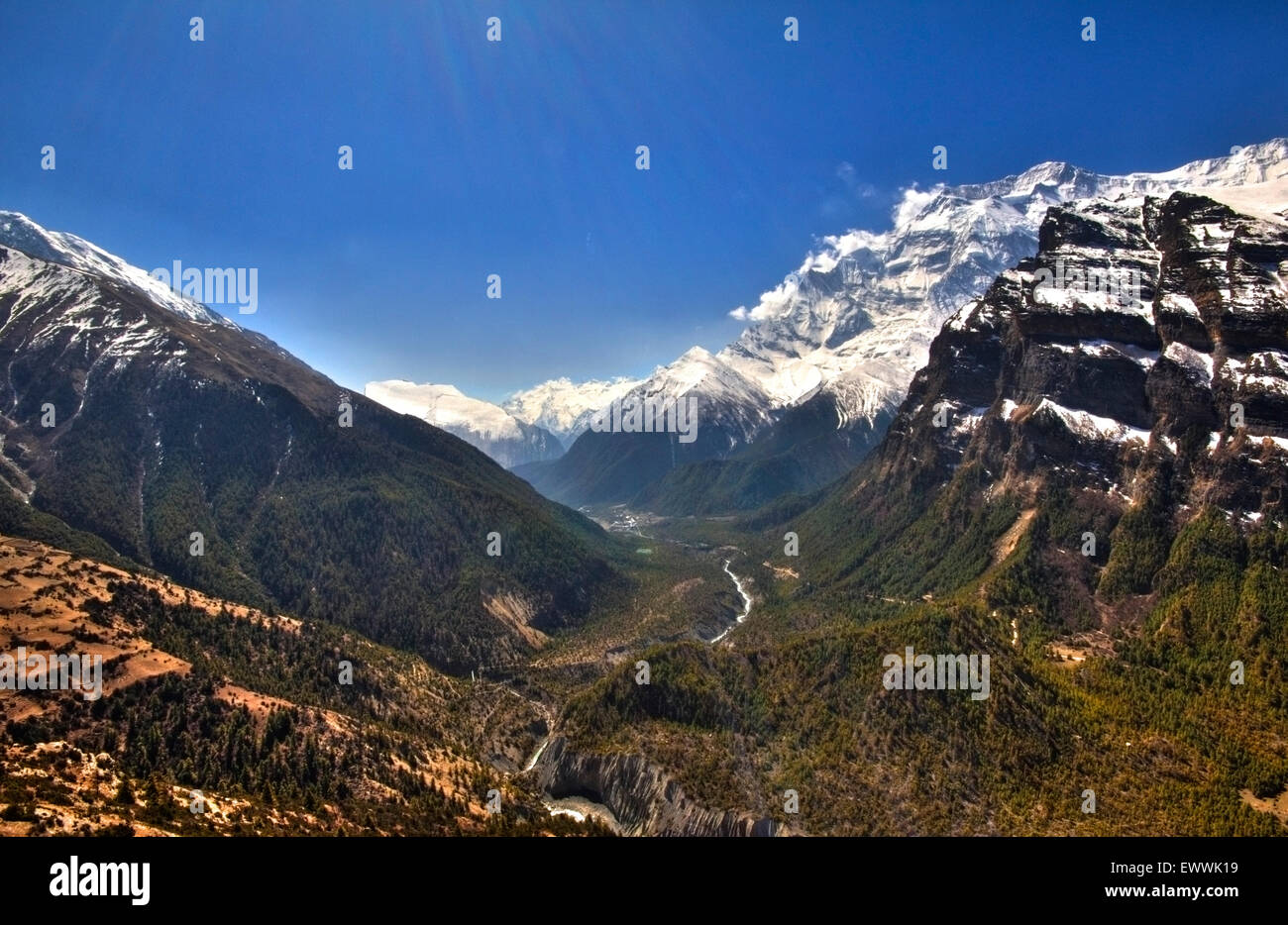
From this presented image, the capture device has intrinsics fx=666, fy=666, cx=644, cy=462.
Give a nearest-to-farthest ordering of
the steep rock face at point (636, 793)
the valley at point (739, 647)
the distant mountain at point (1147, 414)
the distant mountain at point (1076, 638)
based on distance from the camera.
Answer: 1. the valley at point (739, 647)
2. the steep rock face at point (636, 793)
3. the distant mountain at point (1076, 638)
4. the distant mountain at point (1147, 414)

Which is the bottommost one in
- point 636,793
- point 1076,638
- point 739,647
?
point 636,793

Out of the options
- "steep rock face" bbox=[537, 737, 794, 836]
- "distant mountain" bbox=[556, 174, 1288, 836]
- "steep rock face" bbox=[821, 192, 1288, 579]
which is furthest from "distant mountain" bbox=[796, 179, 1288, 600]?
"steep rock face" bbox=[537, 737, 794, 836]

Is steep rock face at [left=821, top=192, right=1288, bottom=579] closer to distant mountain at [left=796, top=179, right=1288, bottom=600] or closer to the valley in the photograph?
distant mountain at [left=796, top=179, right=1288, bottom=600]

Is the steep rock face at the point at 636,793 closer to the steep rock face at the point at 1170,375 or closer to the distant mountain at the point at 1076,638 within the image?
the distant mountain at the point at 1076,638

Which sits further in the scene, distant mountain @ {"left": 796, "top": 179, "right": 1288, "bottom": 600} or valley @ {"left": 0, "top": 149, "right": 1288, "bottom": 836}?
distant mountain @ {"left": 796, "top": 179, "right": 1288, "bottom": 600}

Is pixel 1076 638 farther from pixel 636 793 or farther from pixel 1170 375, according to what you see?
pixel 636 793

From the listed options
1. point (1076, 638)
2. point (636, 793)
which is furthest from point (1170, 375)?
point (636, 793)

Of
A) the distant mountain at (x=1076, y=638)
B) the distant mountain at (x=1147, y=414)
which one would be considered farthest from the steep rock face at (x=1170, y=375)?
the distant mountain at (x=1076, y=638)
